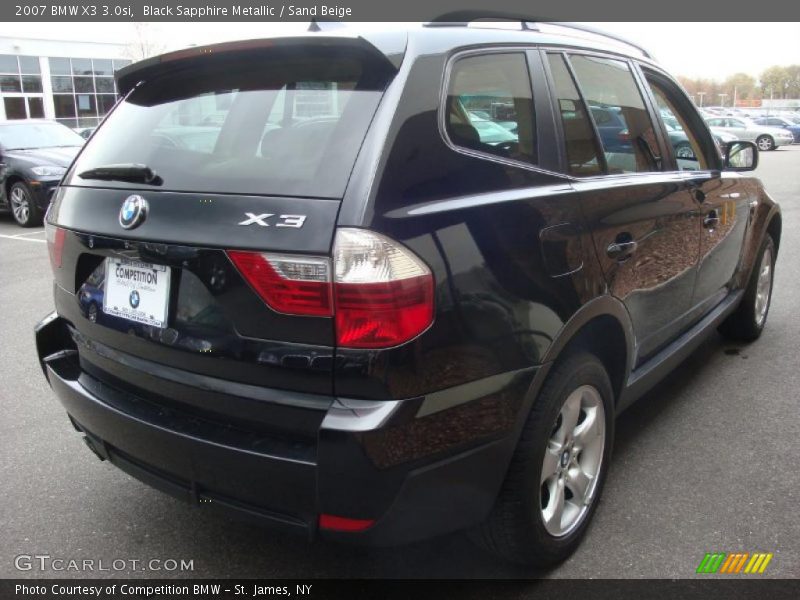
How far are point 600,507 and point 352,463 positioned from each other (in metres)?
1.46

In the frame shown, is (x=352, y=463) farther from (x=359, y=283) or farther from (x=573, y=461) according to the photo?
(x=573, y=461)

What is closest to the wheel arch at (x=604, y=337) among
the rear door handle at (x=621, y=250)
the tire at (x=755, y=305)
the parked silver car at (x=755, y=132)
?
the rear door handle at (x=621, y=250)

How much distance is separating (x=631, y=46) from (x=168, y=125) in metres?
2.27

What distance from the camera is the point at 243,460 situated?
1880mm

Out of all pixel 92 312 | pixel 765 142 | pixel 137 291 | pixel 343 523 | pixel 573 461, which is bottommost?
pixel 765 142

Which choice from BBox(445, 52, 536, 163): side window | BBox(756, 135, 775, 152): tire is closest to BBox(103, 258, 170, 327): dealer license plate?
BBox(445, 52, 536, 163): side window

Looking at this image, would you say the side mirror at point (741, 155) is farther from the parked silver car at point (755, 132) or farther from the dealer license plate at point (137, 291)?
the parked silver car at point (755, 132)

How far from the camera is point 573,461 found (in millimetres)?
2512

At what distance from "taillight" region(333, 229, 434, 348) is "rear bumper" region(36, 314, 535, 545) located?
18cm

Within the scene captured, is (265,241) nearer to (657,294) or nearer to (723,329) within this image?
(657,294)

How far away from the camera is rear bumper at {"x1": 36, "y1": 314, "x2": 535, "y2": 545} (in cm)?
178

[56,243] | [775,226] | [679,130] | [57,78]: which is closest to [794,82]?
[57,78]

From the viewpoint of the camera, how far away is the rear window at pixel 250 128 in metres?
1.90

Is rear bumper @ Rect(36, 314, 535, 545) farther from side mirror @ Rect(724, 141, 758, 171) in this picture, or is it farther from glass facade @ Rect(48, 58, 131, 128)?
glass facade @ Rect(48, 58, 131, 128)
